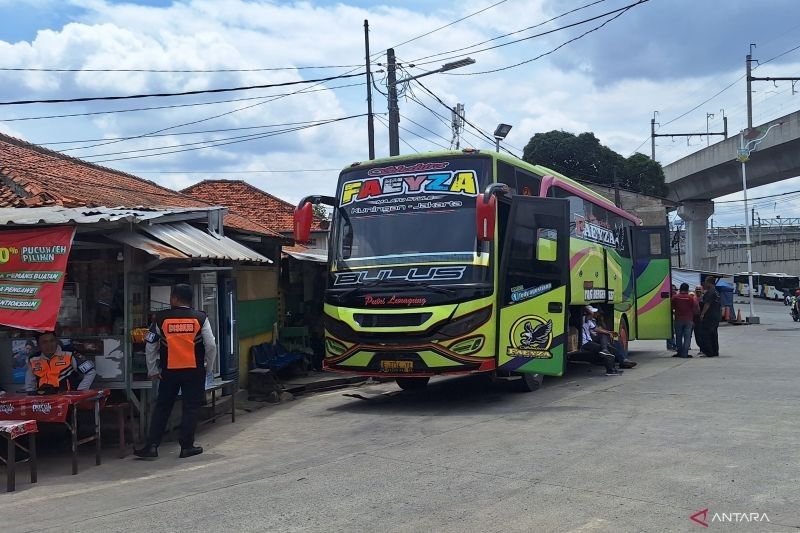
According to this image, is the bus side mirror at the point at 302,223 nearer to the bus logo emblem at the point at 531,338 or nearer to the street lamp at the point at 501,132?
the bus logo emblem at the point at 531,338

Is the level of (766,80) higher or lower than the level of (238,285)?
higher

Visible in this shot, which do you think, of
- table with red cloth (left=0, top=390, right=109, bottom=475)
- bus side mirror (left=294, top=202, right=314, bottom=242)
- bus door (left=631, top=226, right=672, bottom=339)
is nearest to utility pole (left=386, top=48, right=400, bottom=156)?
bus door (left=631, top=226, right=672, bottom=339)

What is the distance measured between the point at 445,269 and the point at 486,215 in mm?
968

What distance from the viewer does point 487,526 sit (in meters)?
5.04

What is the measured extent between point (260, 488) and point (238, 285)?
7159 millimetres

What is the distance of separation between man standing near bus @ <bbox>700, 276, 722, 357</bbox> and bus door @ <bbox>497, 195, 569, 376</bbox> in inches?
252

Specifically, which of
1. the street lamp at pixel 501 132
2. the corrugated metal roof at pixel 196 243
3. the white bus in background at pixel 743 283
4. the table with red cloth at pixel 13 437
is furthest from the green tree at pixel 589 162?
the table with red cloth at pixel 13 437

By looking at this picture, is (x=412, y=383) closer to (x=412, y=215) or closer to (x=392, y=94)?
(x=412, y=215)

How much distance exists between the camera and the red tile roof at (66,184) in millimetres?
11164

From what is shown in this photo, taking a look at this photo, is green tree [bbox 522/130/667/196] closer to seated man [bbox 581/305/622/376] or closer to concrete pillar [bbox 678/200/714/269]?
concrete pillar [bbox 678/200/714/269]

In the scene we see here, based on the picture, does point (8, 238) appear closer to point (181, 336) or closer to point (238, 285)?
point (181, 336)

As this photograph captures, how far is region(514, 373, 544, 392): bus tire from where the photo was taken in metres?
11.3

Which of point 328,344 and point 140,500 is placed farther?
point 328,344

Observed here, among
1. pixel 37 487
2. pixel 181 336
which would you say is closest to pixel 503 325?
pixel 181 336
